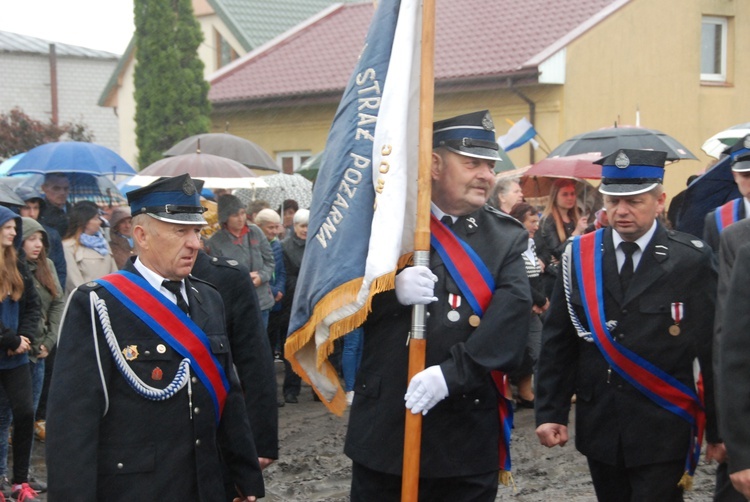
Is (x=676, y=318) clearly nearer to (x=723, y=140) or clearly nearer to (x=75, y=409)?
(x=75, y=409)

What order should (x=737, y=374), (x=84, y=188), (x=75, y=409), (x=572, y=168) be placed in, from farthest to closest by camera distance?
(x=84, y=188) < (x=572, y=168) < (x=75, y=409) < (x=737, y=374)

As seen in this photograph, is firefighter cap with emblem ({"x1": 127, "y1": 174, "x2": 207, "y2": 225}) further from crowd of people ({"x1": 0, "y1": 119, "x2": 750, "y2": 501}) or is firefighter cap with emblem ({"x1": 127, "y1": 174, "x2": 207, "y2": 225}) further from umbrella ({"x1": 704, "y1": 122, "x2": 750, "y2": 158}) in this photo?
umbrella ({"x1": 704, "y1": 122, "x2": 750, "y2": 158})

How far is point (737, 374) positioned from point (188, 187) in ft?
7.04

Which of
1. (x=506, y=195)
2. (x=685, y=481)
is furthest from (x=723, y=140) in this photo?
(x=685, y=481)

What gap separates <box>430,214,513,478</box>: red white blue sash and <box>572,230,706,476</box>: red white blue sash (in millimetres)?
600

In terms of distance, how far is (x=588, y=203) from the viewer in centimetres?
1123

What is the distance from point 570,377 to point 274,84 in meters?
22.7

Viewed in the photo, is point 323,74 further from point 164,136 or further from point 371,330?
point 371,330

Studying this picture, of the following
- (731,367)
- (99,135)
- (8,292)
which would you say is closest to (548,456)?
(8,292)

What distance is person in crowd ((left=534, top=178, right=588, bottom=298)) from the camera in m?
10.4


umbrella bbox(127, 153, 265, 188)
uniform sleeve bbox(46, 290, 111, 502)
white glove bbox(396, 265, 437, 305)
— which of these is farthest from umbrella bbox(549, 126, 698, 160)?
uniform sleeve bbox(46, 290, 111, 502)

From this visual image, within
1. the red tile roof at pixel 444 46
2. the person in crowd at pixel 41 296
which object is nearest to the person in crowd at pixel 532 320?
the person in crowd at pixel 41 296

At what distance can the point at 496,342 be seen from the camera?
4281 mm

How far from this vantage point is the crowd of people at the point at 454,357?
4027 mm
